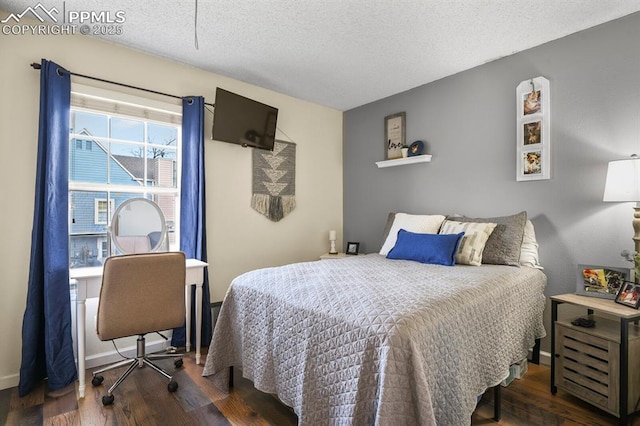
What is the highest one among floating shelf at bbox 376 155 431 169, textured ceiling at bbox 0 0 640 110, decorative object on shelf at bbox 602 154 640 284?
textured ceiling at bbox 0 0 640 110

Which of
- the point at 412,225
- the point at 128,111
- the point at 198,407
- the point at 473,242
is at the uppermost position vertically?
the point at 128,111

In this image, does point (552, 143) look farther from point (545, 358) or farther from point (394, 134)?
point (545, 358)

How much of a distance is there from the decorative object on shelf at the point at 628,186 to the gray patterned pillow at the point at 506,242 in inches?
A: 23.4

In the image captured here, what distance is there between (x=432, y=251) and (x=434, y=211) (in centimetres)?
93

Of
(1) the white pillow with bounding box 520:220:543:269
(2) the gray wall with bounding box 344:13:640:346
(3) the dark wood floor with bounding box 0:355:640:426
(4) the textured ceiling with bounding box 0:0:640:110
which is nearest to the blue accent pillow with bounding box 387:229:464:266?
(1) the white pillow with bounding box 520:220:543:269

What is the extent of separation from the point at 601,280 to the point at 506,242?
1.99 feet

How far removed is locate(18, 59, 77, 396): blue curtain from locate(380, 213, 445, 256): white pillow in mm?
2589

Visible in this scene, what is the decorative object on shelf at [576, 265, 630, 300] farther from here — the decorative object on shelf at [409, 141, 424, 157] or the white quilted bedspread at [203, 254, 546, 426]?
the decorative object on shelf at [409, 141, 424, 157]

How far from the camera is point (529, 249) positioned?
2611 millimetres

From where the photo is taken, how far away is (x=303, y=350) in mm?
1611

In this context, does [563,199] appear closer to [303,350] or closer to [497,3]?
[497,3]

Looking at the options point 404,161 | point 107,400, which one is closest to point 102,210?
point 107,400

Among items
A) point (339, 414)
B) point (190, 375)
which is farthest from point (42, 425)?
point (339, 414)

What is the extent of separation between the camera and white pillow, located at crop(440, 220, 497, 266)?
2.57m
